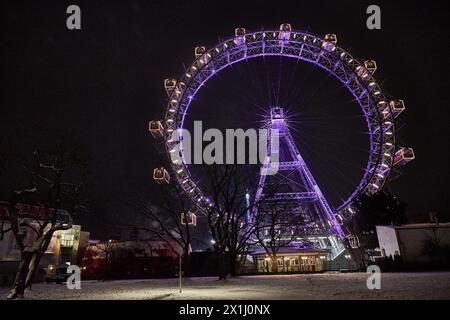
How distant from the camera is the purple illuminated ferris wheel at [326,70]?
102 ft

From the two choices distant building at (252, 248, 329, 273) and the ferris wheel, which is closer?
the ferris wheel

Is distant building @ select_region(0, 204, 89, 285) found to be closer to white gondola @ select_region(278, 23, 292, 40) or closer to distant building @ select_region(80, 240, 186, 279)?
distant building @ select_region(80, 240, 186, 279)

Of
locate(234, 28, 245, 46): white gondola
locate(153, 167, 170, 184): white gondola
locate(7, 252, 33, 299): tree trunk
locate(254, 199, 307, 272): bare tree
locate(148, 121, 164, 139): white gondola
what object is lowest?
locate(7, 252, 33, 299): tree trunk

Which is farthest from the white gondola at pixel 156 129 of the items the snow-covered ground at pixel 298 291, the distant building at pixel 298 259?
the distant building at pixel 298 259

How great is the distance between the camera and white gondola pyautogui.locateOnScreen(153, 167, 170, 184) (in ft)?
94.7

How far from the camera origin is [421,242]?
2572 centimetres

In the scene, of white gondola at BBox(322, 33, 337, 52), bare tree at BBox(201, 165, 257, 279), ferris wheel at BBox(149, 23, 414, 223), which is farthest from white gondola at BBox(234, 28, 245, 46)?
bare tree at BBox(201, 165, 257, 279)

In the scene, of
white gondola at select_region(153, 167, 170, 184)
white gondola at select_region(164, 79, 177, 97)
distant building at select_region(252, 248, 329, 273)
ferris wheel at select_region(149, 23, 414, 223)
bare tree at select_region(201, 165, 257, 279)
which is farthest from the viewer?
distant building at select_region(252, 248, 329, 273)

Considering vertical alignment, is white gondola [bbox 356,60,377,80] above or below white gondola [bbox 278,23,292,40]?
below

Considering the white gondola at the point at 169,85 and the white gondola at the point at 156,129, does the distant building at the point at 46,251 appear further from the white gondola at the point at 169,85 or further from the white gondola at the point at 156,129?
→ the white gondola at the point at 169,85

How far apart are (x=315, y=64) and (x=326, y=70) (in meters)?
1.24

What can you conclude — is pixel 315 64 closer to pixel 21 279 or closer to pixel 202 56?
pixel 202 56

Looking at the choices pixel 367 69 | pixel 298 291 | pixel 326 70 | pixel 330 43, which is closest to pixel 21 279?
pixel 298 291
